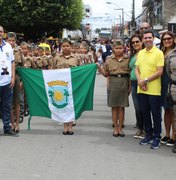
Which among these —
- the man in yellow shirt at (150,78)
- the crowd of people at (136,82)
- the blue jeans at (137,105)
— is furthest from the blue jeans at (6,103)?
the man in yellow shirt at (150,78)

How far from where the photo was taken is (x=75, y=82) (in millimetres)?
7703

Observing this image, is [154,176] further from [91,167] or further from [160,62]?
[160,62]

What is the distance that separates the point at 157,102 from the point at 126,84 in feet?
3.31

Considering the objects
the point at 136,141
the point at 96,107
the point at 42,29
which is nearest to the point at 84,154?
the point at 136,141

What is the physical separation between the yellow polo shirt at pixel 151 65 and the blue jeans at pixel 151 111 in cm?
12

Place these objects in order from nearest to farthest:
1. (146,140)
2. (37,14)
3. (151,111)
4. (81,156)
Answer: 1. (81,156)
2. (151,111)
3. (146,140)
4. (37,14)

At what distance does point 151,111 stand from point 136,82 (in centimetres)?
66

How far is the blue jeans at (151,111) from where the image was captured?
255 inches

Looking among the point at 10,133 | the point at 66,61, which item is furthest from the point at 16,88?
the point at 66,61

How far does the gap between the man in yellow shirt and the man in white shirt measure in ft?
7.65

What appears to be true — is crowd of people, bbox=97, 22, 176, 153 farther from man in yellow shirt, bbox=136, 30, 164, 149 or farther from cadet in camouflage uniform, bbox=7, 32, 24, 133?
cadet in camouflage uniform, bbox=7, 32, 24, 133

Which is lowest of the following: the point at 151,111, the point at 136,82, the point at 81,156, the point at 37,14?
the point at 81,156

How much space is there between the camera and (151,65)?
6359 millimetres

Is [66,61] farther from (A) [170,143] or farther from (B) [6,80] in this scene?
(A) [170,143]
